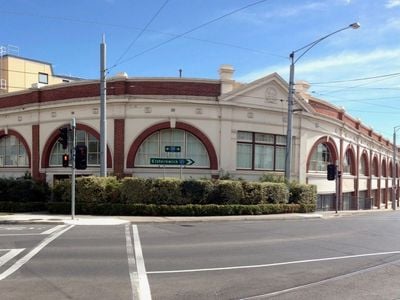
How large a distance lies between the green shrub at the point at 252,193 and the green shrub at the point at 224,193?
728mm

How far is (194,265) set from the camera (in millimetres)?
10453

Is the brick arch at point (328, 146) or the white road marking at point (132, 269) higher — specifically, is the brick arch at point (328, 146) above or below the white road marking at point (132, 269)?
above

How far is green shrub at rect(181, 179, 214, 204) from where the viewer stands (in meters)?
24.9

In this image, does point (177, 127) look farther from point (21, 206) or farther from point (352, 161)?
point (352, 161)

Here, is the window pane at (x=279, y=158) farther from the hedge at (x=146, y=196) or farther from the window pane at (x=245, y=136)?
the hedge at (x=146, y=196)

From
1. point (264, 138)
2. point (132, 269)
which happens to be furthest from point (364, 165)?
point (132, 269)

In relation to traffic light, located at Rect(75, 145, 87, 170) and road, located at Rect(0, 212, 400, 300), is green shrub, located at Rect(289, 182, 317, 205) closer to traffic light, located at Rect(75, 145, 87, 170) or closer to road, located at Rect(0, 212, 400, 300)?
road, located at Rect(0, 212, 400, 300)

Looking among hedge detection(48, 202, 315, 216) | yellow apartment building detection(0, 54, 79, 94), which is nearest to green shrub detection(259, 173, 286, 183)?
hedge detection(48, 202, 315, 216)

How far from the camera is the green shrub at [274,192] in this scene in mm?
27359

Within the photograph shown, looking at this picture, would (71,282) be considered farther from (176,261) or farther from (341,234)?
(341,234)

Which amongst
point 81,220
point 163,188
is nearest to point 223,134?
point 163,188

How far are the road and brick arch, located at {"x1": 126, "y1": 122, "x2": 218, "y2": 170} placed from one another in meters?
12.5

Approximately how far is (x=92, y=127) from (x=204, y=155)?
7.15 meters

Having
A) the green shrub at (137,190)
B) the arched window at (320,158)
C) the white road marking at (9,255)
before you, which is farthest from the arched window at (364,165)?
the white road marking at (9,255)
